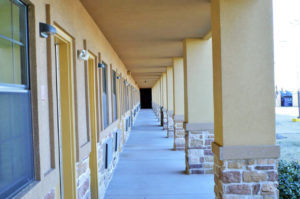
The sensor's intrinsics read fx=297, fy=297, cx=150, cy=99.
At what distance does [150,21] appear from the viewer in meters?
5.55

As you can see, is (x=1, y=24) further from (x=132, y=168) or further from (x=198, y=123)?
(x=132, y=168)

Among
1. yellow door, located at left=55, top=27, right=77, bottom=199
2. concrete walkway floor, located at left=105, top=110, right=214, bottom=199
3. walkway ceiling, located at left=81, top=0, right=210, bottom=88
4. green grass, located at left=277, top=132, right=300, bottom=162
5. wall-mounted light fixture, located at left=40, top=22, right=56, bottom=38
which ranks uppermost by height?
walkway ceiling, located at left=81, top=0, right=210, bottom=88

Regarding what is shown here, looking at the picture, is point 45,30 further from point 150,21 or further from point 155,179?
point 155,179

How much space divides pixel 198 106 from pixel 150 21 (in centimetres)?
259

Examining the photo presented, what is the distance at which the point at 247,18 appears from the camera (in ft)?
13.1

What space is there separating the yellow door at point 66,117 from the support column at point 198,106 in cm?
393

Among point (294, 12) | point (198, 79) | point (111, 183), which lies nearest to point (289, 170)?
point (198, 79)

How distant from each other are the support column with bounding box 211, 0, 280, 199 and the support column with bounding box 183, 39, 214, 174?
3.15 m

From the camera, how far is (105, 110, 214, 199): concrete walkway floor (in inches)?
231

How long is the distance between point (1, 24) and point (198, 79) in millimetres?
5652

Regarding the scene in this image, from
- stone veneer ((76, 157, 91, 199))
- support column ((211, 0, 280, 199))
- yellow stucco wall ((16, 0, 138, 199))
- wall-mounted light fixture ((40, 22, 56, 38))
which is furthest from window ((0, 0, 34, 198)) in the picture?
support column ((211, 0, 280, 199))

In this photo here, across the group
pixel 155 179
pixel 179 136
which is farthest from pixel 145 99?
pixel 155 179

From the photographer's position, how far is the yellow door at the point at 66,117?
373 cm

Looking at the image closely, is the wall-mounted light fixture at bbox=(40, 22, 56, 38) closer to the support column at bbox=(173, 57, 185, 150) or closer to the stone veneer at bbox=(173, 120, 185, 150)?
the support column at bbox=(173, 57, 185, 150)
